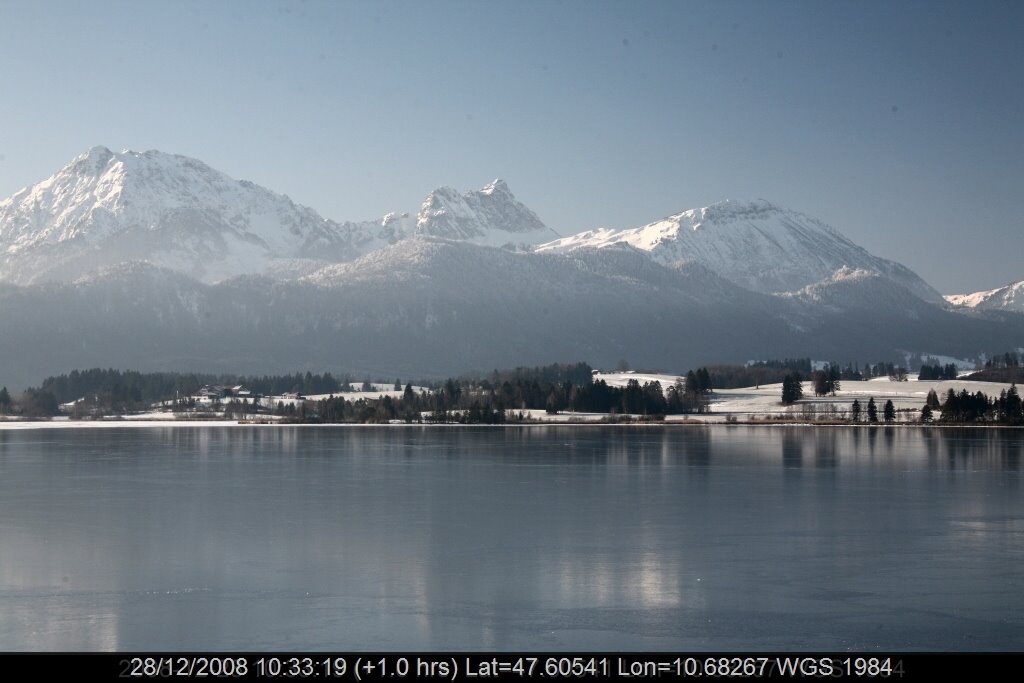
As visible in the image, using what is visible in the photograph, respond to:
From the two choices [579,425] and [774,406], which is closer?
[579,425]

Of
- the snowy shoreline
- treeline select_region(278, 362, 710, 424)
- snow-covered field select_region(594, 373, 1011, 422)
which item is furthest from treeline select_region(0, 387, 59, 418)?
snow-covered field select_region(594, 373, 1011, 422)

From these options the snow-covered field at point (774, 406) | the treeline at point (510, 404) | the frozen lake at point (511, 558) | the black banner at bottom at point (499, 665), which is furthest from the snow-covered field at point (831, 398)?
the black banner at bottom at point (499, 665)

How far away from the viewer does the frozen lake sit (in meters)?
23.8

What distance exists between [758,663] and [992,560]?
1423 centimetres

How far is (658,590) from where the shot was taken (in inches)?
1098

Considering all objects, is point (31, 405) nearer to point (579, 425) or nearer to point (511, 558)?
point (579, 425)

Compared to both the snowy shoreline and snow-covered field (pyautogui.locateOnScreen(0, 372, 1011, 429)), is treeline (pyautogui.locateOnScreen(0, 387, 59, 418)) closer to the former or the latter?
snow-covered field (pyautogui.locateOnScreen(0, 372, 1011, 429))

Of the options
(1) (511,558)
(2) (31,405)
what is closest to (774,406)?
(2) (31,405)

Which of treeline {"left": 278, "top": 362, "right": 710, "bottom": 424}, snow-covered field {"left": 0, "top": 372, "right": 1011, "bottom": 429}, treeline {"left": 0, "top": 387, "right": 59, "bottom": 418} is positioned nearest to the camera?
snow-covered field {"left": 0, "top": 372, "right": 1011, "bottom": 429}

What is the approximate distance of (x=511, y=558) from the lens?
32500 mm

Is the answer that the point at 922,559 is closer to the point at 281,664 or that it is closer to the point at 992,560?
the point at 992,560

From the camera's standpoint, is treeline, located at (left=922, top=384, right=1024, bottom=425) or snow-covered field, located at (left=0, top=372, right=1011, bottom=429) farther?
snow-covered field, located at (left=0, top=372, right=1011, bottom=429)

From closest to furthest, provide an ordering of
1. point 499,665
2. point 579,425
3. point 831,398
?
point 499,665, point 579,425, point 831,398

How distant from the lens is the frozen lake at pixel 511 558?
23766mm
